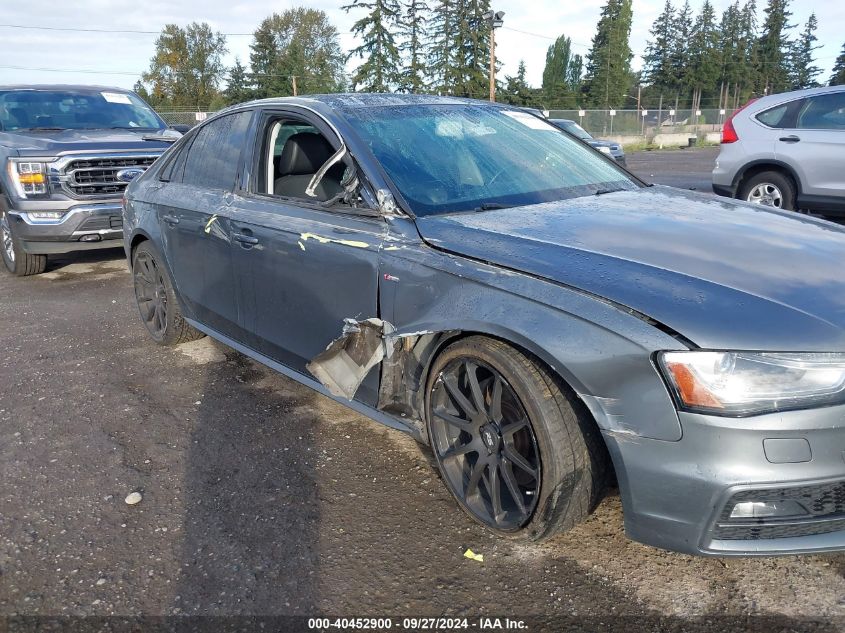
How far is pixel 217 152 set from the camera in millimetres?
4168

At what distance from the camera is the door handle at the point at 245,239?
357 cm

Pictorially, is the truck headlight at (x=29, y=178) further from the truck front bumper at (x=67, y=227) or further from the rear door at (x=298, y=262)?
the rear door at (x=298, y=262)

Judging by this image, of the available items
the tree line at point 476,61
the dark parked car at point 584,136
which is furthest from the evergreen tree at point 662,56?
the dark parked car at point 584,136

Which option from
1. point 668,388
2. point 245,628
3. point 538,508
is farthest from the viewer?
point 538,508

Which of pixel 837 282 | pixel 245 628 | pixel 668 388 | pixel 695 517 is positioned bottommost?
pixel 245 628

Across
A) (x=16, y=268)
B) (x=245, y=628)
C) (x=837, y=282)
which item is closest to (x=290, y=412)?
(x=245, y=628)

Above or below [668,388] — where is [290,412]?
below

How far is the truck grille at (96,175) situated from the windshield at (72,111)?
1090 mm

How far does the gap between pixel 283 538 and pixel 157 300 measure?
9.24 feet

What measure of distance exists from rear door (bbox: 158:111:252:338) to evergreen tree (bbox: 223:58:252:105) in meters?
57.4

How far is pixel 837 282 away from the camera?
2293mm

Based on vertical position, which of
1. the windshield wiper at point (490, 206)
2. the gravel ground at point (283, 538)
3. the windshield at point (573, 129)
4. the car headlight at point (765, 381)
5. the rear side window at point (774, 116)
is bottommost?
the gravel ground at point (283, 538)

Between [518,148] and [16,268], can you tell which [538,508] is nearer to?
[518,148]

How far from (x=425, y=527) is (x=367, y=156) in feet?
5.27
